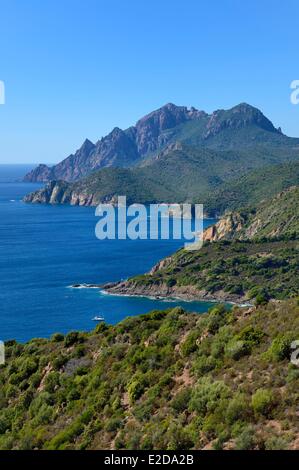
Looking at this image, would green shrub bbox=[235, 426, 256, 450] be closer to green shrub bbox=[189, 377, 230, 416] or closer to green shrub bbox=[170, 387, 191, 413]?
green shrub bbox=[189, 377, 230, 416]

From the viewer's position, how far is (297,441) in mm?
17703

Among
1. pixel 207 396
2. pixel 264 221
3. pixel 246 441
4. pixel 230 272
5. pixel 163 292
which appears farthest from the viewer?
pixel 264 221

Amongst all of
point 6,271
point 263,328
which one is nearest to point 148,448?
point 263,328

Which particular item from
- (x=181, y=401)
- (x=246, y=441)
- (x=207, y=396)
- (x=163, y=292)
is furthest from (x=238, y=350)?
(x=163, y=292)

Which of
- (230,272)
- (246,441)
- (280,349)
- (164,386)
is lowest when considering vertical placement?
(230,272)

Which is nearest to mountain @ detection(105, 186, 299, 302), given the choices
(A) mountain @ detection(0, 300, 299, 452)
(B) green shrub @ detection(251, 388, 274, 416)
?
(A) mountain @ detection(0, 300, 299, 452)

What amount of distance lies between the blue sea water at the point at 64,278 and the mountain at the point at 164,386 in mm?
58881

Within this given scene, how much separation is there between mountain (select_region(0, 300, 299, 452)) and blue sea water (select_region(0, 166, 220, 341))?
5888cm

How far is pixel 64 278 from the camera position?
132 m

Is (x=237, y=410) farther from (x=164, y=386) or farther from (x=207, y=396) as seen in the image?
(x=164, y=386)

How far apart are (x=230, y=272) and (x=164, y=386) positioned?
95737 millimetres

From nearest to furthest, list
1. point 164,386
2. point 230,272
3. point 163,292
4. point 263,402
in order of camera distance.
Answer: point 263,402 < point 164,386 < point 163,292 < point 230,272

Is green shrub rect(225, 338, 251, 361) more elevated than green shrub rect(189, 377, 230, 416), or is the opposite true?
green shrub rect(225, 338, 251, 361)

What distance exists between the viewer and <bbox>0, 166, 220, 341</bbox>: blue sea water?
326 feet
